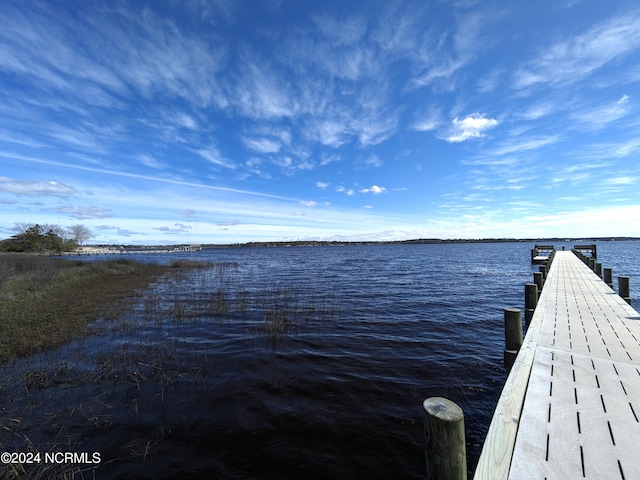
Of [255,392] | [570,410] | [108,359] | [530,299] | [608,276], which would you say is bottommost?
[255,392]

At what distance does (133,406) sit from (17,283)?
2050cm

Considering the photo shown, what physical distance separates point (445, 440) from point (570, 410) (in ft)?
10.7

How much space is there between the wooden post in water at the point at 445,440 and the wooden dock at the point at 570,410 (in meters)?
0.78

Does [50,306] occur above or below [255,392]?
above

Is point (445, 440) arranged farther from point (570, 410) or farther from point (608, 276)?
point (608, 276)

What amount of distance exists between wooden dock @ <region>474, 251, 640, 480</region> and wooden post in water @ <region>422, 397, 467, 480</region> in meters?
0.78

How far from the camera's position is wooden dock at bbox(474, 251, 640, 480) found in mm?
3466

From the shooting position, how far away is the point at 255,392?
759cm

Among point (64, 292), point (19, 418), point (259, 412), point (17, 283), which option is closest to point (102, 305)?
point (64, 292)

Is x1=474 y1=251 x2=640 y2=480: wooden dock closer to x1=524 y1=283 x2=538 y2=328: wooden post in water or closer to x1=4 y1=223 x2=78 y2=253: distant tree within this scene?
x1=524 y1=283 x2=538 y2=328: wooden post in water

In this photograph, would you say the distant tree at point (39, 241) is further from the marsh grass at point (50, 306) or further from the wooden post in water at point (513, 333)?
the wooden post in water at point (513, 333)

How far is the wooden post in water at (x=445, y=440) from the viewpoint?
2787 millimetres

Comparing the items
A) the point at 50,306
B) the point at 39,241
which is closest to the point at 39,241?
the point at 39,241

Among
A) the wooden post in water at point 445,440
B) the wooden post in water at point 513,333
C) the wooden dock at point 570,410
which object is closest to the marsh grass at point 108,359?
the wooden post in water at point 445,440
